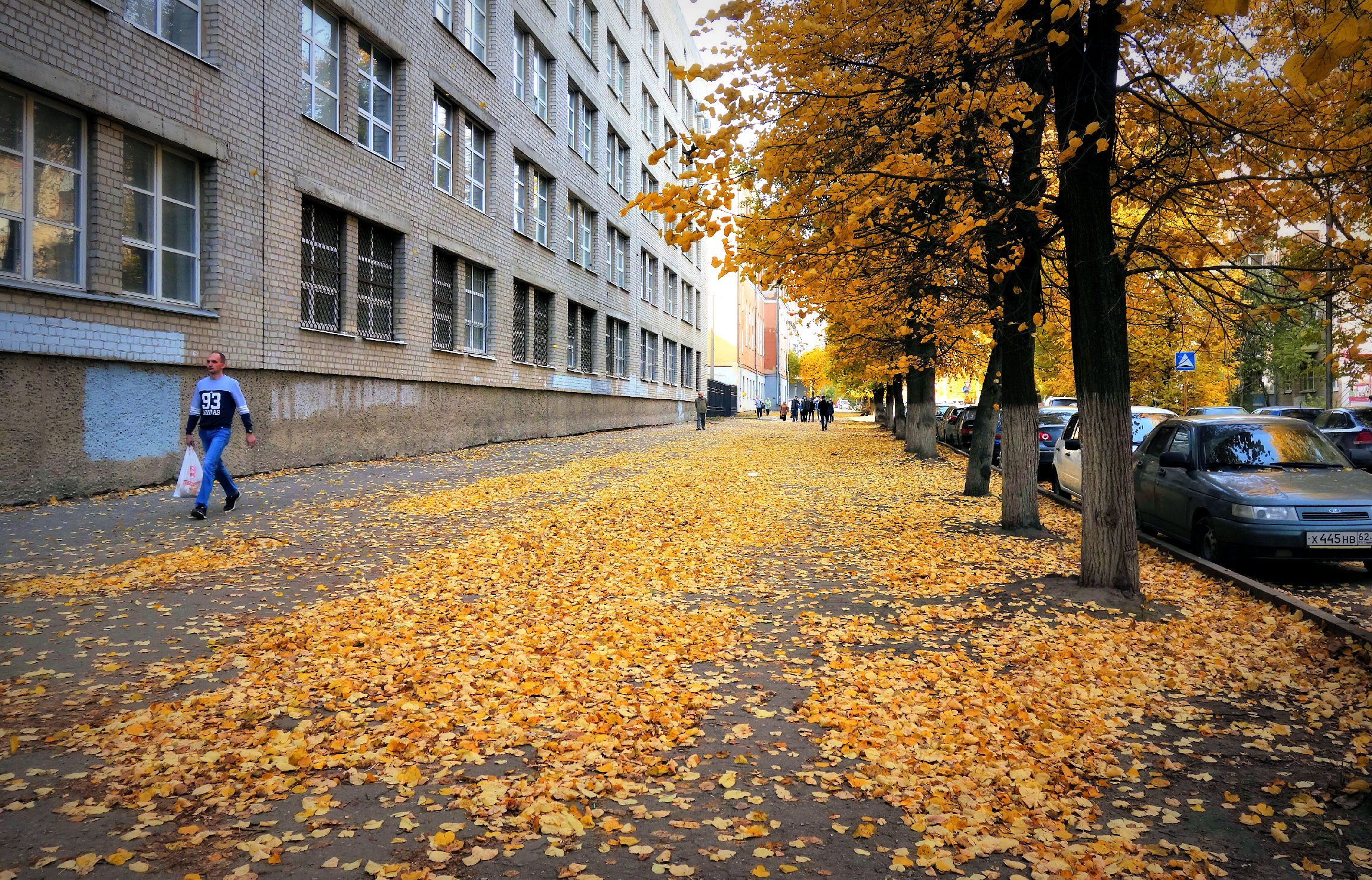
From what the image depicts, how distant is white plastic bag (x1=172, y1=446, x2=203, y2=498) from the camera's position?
9.37m

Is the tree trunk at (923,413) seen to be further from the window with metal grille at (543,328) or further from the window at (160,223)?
the window at (160,223)

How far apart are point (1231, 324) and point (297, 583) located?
8.76 metres

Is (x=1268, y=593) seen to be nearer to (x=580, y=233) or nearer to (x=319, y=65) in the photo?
(x=319, y=65)

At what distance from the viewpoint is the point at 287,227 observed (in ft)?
48.6

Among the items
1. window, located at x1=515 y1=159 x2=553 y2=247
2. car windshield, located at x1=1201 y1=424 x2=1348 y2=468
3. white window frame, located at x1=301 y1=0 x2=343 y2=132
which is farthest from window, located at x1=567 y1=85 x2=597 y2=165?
car windshield, located at x1=1201 y1=424 x2=1348 y2=468

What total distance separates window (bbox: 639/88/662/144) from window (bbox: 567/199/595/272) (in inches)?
402

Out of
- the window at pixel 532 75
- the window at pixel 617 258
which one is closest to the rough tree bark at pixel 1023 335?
the window at pixel 532 75

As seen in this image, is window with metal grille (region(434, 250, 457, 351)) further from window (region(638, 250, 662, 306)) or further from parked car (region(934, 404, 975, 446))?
window (region(638, 250, 662, 306))

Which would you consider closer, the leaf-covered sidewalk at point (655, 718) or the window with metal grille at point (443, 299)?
the leaf-covered sidewalk at point (655, 718)

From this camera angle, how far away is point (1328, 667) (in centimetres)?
539

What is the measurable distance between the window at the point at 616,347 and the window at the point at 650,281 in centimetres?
316

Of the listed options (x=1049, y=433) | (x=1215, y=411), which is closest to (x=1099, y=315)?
(x=1049, y=433)

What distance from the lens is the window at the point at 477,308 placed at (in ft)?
Result: 71.5

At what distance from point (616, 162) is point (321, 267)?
72.0ft
